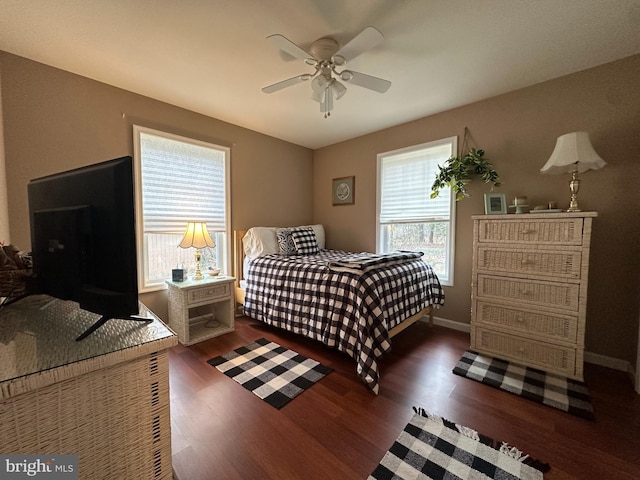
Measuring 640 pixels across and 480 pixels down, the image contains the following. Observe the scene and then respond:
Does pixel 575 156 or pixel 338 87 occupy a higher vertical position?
pixel 338 87

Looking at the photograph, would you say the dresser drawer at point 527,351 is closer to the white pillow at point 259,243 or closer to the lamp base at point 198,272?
the white pillow at point 259,243

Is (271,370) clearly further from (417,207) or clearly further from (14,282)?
(417,207)

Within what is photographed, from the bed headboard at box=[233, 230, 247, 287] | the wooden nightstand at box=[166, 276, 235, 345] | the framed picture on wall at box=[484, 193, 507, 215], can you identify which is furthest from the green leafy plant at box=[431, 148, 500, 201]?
the wooden nightstand at box=[166, 276, 235, 345]

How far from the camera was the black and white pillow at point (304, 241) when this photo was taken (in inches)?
Result: 128

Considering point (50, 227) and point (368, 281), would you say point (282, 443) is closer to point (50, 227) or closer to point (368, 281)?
point (368, 281)

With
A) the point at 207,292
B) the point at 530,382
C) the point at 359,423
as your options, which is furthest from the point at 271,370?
the point at 530,382

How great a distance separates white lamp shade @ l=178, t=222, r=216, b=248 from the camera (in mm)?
2625

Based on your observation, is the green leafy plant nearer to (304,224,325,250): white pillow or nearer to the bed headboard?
(304,224,325,250): white pillow

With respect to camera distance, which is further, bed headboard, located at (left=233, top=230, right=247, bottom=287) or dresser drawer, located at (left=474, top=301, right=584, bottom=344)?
bed headboard, located at (left=233, top=230, right=247, bottom=287)

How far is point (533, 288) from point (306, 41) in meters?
2.55

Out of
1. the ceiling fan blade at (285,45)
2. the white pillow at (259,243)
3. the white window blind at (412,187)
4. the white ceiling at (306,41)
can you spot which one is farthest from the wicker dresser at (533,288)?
the white pillow at (259,243)

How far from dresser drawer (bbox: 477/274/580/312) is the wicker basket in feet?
9.64

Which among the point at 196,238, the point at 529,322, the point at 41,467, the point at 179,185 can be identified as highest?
the point at 179,185

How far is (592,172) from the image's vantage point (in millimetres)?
2137
